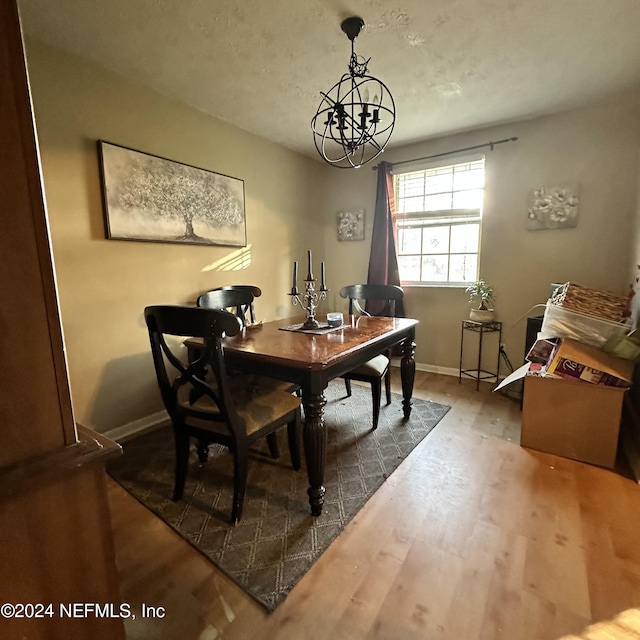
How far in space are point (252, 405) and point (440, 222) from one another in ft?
9.26

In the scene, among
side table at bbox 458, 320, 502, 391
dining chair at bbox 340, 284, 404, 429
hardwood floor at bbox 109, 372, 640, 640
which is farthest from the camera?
side table at bbox 458, 320, 502, 391

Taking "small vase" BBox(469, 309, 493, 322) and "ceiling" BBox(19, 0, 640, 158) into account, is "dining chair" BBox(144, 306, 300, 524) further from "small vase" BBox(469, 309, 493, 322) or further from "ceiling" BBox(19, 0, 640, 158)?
"small vase" BBox(469, 309, 493, 322)

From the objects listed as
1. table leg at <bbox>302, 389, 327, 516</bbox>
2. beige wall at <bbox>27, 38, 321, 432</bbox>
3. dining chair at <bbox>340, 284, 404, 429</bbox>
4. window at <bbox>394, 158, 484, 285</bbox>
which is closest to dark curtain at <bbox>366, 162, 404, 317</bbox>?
window at <bbox>394, 158, 484, 285</bbox>

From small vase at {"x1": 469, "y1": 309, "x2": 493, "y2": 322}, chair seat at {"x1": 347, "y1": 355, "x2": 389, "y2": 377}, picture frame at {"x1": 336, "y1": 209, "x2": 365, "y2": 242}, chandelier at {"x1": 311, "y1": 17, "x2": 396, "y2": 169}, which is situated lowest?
chair seat at {"x1": 347, "y1": 355, "x2": 389, "y2": 377}

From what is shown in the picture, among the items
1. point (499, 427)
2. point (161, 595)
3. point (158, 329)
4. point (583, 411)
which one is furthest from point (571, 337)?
point (161, 595)

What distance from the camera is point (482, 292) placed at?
3.02m

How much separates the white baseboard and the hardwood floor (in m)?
0.58

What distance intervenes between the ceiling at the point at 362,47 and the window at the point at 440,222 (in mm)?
725

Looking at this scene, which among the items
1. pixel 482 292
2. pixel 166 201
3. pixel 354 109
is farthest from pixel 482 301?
pixel 166 201

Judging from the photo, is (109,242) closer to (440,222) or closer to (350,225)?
(350,225)

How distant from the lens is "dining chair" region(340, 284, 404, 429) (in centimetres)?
227

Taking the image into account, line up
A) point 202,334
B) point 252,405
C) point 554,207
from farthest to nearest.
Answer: point 554,207 → point 252,405 → point 202,334

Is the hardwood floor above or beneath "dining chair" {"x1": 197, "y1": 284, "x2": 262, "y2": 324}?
beneath

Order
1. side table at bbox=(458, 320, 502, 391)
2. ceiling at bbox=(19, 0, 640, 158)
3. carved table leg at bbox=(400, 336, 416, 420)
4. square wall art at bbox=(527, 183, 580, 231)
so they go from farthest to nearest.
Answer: side table at bbox=(458, 320, 502, 391) → square wall art at bbox=(527, 183, 580, 231) → carved table leg at bbox=(400, 336, 416, 420) → ceiling at bbox=(19, 0, 640, 158)
